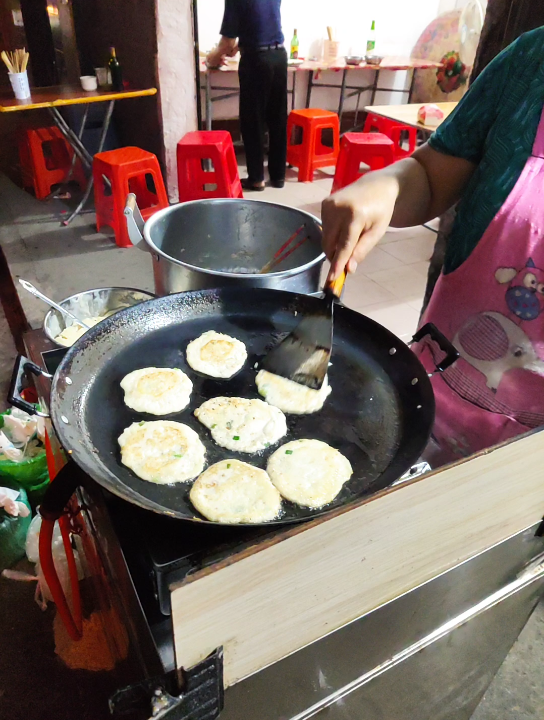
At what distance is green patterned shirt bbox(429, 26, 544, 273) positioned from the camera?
4.07ft

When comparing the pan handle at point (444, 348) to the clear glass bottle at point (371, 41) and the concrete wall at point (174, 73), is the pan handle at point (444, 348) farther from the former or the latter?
the clear glass bottle at point (371, 41)

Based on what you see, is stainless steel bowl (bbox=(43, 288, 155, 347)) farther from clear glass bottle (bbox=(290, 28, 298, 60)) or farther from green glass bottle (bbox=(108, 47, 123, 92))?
clear glass bottle (bbox=(290, 28, 298, 60))

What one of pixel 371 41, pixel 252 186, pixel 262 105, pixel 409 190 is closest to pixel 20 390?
pixel 409 190

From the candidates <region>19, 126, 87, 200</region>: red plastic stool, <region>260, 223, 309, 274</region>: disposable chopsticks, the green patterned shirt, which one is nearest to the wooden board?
the green patterned shirt

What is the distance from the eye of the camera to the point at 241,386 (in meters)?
1.38

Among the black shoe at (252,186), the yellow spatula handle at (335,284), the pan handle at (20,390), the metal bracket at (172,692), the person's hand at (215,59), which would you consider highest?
the person's hand at (215,59)

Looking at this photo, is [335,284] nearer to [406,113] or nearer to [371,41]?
[406,113]

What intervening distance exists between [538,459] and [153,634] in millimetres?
739

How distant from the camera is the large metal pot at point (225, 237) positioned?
1578 millimetres

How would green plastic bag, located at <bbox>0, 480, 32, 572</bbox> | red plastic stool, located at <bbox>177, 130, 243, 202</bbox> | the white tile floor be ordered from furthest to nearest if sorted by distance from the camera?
red plastic stool, located at <bbox>177, 130, 243, 202</bbox> → the white tile floor → green plastic bag, located at <bbox>0, 480, 32, 572</bbox>

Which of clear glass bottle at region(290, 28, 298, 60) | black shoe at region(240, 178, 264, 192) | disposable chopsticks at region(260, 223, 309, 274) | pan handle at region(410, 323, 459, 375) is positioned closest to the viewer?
pan handle at region(410, 323, 459, 375)

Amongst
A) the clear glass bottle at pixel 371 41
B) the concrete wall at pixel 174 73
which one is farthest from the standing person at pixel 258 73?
the clear glass bottle at pixel 371 41

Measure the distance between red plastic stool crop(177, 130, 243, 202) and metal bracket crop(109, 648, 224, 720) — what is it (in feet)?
15.1

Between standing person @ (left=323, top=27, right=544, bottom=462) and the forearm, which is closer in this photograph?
standing person @ (left=323, top=27, right=544, bottom=462)
